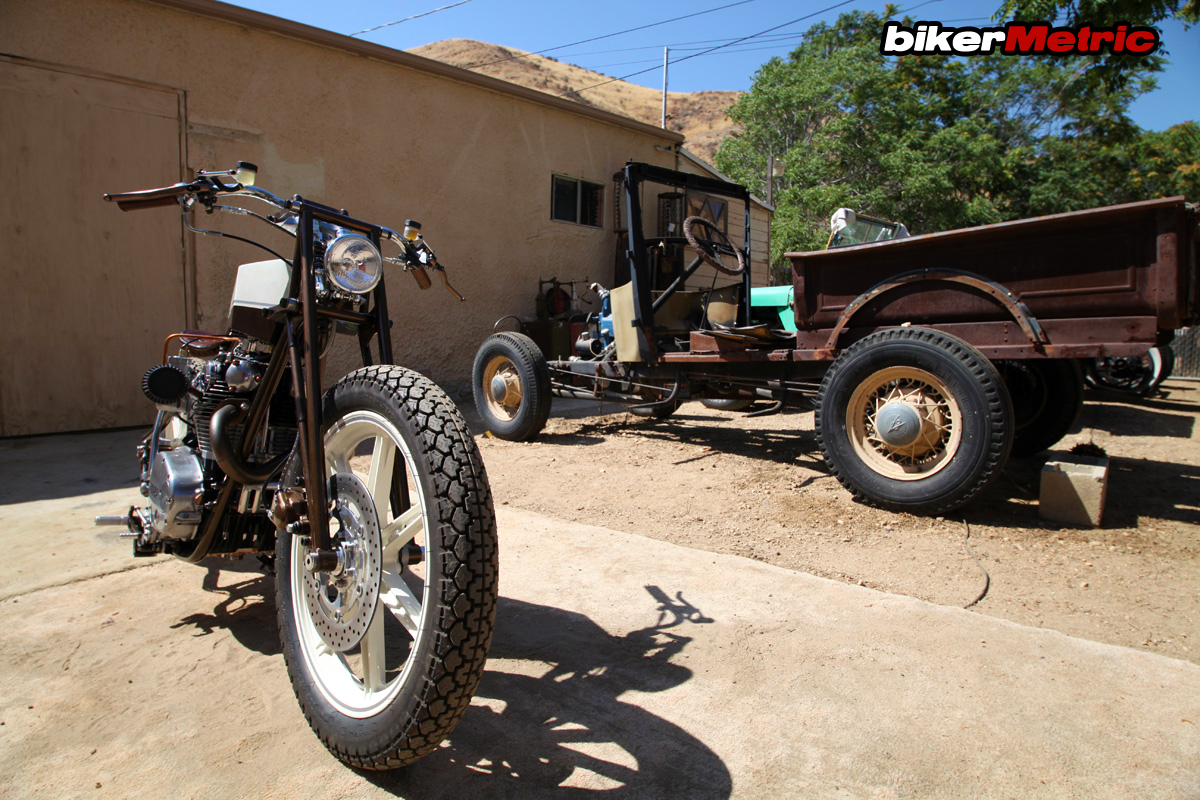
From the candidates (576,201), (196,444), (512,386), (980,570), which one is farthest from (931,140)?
(196,444)

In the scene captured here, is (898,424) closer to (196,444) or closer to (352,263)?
(352,263)

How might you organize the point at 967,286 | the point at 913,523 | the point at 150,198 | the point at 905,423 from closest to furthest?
the point at 150,198, the point at 913,523, the point at 905,423, the point at 967,286

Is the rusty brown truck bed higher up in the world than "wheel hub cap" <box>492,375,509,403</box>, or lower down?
higher up

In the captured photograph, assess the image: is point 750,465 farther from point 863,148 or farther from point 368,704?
point 863,148

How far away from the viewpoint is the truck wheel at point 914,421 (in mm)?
3668

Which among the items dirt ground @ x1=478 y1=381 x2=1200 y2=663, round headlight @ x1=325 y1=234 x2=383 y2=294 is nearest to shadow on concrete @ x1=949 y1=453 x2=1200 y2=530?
dirt ground @ x1=478 y1=381 x2=1200 y2=663

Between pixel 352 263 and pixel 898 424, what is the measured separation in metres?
3.14

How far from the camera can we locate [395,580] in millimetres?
1721

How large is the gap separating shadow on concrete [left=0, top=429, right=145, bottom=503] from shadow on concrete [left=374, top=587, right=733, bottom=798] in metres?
3.47

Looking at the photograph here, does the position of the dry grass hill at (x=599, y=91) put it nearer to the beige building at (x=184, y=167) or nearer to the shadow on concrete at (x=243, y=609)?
the beige building at (x=184, y=167)

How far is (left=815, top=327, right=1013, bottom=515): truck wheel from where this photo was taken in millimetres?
3668

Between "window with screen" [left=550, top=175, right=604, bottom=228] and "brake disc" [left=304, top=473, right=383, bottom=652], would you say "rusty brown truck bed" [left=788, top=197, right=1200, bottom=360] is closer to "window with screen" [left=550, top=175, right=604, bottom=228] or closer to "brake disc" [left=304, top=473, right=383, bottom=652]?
"brake disc" [left=304, top=473, right=383, bottom=652]

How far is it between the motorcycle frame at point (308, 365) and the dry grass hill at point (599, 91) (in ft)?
207

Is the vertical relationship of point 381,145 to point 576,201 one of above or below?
above
